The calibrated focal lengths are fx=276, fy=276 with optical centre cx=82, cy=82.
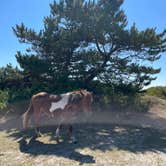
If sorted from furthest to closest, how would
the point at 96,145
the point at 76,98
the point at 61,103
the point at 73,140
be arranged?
the point at 61,103 < the point at 76,98 < the point at 73,140 < the point at 96,145

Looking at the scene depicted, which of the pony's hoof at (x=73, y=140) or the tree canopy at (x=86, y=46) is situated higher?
the tree canopy at (x=86, y=46)

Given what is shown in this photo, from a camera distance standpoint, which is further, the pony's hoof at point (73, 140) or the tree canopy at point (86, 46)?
the tree canopy at point (86, 46)

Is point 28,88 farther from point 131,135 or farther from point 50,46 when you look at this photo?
point 131,135

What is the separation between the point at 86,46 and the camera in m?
15.9

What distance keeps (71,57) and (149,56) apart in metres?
4.51

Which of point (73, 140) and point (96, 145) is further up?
point (73, 140)

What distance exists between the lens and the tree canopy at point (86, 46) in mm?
15031

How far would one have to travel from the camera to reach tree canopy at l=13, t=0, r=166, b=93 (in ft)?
49.3

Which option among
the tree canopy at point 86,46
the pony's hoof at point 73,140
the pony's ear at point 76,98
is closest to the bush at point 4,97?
the tree canopy at point 86,46

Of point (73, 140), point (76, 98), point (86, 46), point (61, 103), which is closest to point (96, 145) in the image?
point (73, 140)

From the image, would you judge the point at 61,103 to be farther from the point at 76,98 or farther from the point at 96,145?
the point at 96,145

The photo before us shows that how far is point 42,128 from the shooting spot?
11828 millimetres

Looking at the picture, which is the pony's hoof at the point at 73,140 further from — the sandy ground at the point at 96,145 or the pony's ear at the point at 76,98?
Answer: the pony's ear at the point at 76,98

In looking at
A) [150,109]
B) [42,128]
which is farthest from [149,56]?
[42,128]
